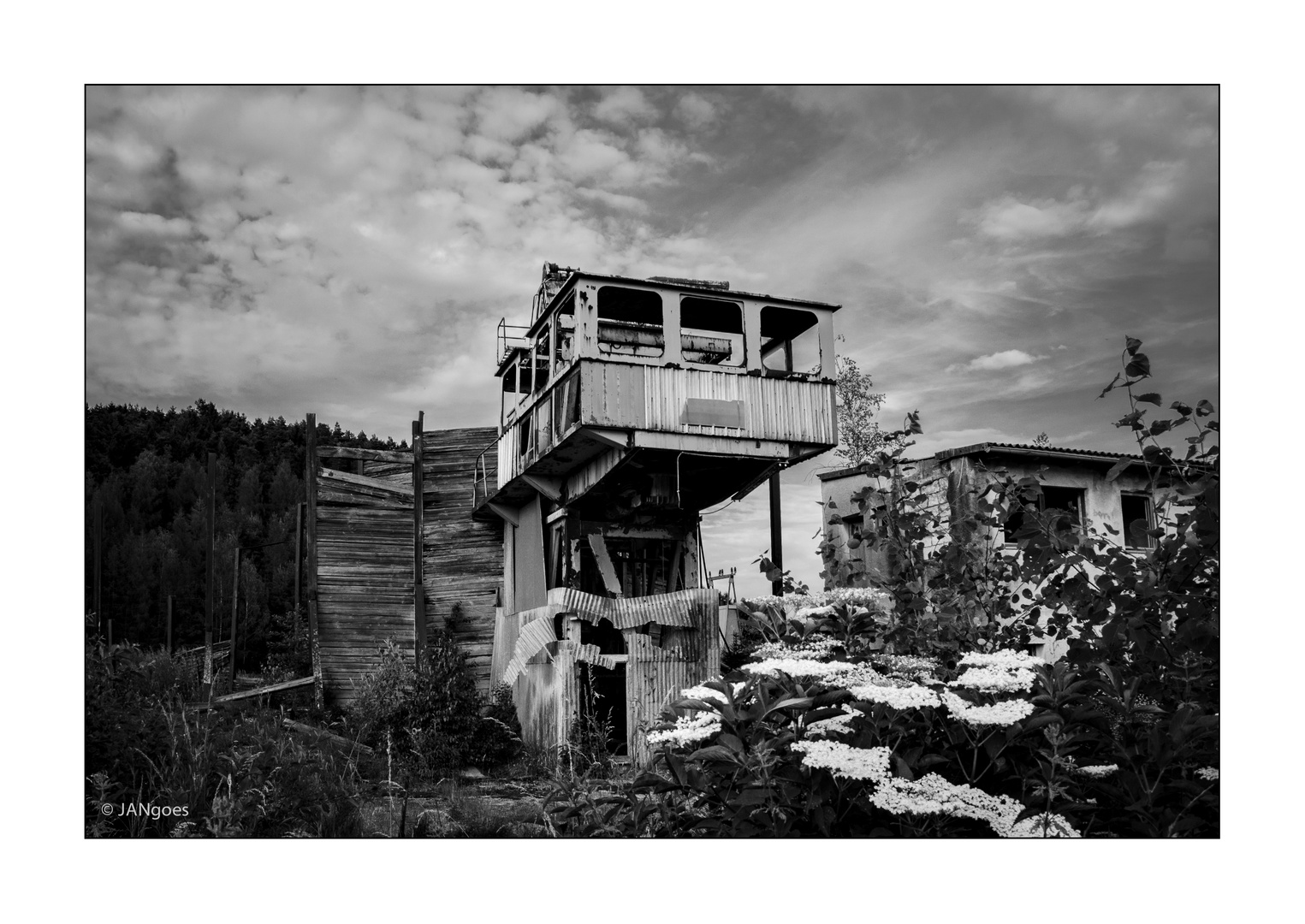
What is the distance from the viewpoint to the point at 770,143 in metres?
6.89

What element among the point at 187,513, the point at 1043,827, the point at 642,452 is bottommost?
the point at 1043,827

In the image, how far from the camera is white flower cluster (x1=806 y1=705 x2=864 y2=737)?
4.16 metres

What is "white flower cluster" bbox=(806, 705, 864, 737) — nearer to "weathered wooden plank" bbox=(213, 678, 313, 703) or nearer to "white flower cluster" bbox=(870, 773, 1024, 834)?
"white flower cluster" bbox=(870, 773, 1024, 834)

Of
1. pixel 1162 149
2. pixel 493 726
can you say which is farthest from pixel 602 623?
pixel 1162 149

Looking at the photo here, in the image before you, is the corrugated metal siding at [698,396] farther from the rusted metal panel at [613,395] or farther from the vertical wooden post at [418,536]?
the vertical wooden post at [418,536]

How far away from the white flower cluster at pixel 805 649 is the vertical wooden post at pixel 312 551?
13.6 metres

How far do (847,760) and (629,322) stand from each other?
36.7 ft

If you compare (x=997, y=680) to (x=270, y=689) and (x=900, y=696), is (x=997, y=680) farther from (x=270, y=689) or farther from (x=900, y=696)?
(x=270, y=689)

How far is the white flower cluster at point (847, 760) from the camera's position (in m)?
3.70

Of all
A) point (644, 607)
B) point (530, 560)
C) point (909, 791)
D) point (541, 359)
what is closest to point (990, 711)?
point (909, 791)

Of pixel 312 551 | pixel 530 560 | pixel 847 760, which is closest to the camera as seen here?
pixel 847 760

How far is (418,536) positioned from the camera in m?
18.7

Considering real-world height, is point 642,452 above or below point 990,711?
above
